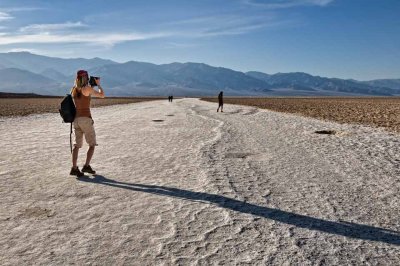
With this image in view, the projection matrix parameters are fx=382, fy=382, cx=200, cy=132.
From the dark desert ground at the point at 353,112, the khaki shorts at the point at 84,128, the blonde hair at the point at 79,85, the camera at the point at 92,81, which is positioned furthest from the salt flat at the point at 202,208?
the dark desert ground at the point at 353,112

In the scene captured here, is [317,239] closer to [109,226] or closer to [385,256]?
[385,256]

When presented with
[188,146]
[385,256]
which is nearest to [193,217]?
[385,256]

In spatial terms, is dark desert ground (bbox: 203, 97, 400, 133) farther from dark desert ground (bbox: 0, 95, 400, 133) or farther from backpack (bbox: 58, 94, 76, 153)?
backpack (bbox: 58, 94, 76, 153)

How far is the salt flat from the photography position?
4191 mm

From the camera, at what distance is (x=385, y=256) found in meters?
4.15

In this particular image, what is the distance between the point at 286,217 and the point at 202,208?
1231mm

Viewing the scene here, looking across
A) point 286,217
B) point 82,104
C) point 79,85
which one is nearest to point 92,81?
point 79,85

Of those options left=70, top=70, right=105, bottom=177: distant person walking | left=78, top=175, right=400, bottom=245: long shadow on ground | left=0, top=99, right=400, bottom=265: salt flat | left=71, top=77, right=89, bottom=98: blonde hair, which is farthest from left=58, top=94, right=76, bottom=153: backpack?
left=78, top=175, right=400, bottom=245: long shadow on ground

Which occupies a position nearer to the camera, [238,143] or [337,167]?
[337,167]

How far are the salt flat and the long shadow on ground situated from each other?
0.02m

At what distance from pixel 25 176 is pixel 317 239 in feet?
19.0

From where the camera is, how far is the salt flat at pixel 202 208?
13.8 ft

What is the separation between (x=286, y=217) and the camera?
5344 millimetres

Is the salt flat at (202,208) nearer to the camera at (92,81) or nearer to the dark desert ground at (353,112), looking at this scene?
the camera at (92,81)
